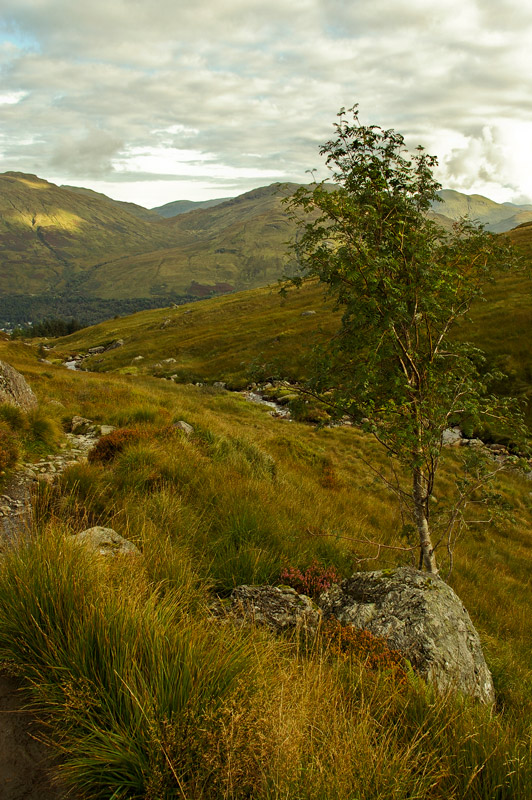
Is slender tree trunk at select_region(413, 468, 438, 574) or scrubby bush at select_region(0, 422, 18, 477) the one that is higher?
scrubby bush at select_region(0, 422, 18, 477)

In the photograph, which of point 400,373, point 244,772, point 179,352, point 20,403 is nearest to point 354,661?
point 244,772

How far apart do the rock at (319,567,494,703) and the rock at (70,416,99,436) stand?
31.2ft

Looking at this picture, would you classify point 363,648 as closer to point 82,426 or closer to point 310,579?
point 310,579

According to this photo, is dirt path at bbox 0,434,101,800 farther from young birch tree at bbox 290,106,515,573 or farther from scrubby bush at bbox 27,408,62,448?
scrubby bush at bbox 27,408,62,448

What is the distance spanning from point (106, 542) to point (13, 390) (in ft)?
28.4

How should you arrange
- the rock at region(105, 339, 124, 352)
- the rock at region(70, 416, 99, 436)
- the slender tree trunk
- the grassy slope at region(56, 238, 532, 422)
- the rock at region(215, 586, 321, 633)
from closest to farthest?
the rock at region(215, 586, 321, 633), the slender tree trunk, the rock at region(70, 416, 99, 436), the grassy slope at region(56, 238, 532, 422), the rock at region(105, 339, 124, 352)

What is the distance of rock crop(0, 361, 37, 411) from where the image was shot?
11.1 meters

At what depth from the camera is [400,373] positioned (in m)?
Result: 6.19

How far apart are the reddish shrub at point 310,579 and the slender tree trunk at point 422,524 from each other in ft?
4.79

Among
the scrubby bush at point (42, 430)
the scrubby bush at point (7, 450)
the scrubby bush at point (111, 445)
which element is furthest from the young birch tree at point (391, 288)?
the scrubby bush at point (42, 430)

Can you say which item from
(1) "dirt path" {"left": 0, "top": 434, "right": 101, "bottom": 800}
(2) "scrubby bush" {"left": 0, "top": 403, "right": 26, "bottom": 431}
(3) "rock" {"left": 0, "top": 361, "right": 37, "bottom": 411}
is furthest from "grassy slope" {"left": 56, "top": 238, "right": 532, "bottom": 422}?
(3) "rock" {"left": 0, "top": 361, "right": 37, "bottom": 411}

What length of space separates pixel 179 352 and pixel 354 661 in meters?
63.2

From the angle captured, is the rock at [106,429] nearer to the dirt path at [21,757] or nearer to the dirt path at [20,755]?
the dirt path at [20,755]

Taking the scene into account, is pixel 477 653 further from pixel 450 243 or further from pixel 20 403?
pixel 20 403
